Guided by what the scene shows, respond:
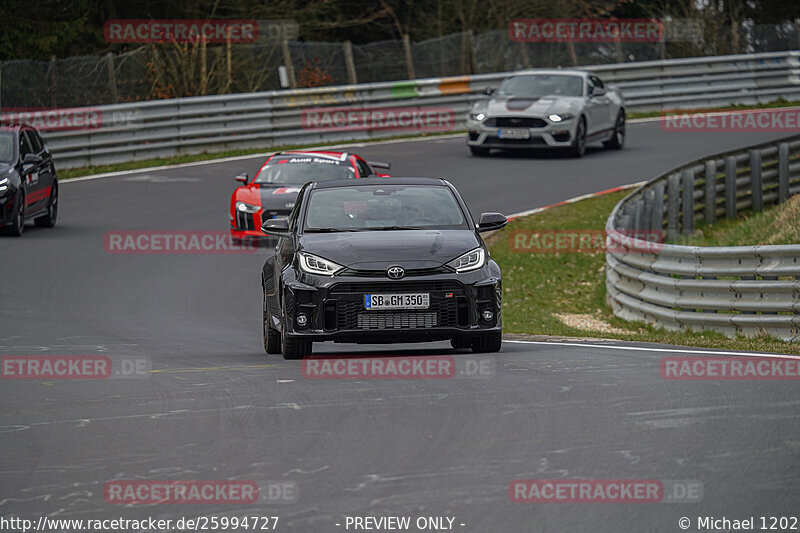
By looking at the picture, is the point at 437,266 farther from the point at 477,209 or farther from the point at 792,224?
the point at 477,209

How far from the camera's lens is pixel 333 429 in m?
8.03

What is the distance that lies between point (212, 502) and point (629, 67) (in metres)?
30.6

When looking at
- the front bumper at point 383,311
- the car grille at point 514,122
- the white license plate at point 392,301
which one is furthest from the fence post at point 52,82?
the white license plate at point 392,301

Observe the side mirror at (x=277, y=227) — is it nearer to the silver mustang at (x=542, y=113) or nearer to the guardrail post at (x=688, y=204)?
the guardrail post at (x=688, y=204)

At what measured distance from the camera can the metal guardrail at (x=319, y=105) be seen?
94.1 feet

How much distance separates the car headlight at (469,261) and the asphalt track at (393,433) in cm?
69

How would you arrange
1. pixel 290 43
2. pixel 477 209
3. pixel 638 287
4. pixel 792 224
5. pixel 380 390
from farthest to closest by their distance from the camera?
→ pixel 290 43 < pixel 477 209 < pixel 792 224 < pixel 638 287 < pixel 380 390

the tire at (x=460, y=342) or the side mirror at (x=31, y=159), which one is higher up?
the side mirror at (x=31, y=159)

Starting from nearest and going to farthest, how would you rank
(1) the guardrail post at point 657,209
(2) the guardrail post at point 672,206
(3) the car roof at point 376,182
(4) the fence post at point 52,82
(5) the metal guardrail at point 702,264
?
(3) the car roof at point 376,182 → (5) the metal guardrail at point 702,264 → (1) the guardrail post at point 657,209 → (2) the guardrail post at point 672,206 → (4) the fence post at point 52,82

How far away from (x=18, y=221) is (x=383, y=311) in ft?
38.6

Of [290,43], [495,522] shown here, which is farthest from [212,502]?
[290,43]

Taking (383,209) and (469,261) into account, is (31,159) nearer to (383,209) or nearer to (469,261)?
(383,209)

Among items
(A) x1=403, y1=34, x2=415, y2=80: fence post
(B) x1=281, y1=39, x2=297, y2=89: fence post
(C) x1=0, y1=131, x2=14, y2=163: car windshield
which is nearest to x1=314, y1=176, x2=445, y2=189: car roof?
(C) x1=0, y1=131, x2=14, y2=163: car windshield

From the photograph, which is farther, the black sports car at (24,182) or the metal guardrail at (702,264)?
the black sports car at (24,182)
